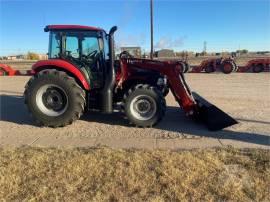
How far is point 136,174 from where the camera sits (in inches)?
182

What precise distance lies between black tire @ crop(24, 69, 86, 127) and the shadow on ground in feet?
2.12

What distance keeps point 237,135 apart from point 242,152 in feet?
4.17

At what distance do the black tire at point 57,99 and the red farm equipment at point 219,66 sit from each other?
58.0 feet

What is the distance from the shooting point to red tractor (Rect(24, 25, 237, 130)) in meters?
7.48

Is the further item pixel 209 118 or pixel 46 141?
pixel 209 118

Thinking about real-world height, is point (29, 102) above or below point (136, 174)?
above

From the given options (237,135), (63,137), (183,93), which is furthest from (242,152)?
(63,137)

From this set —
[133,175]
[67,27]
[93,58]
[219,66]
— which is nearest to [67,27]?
[67,27]

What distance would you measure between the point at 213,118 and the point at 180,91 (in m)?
0.99

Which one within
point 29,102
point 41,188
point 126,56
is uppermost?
point 126,56

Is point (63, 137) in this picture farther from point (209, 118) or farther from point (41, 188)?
point (209, 118)

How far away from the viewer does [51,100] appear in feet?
25.6

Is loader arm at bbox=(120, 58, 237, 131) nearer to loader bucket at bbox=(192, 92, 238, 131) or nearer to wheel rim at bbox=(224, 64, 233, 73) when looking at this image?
loader bucket at bbox=(192, 92, 238, 131)

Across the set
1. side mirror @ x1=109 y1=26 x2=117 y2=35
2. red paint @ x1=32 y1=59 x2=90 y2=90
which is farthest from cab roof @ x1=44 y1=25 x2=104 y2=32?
red paint @ x1=32 y1=59 x2=90 y2=90
